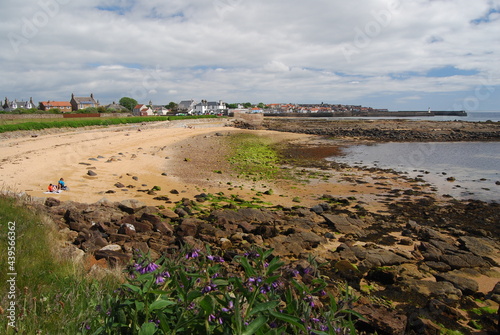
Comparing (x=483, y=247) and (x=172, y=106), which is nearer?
(x=483, y=247)

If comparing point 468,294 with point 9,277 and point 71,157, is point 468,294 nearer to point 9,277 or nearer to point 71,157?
point 9,277

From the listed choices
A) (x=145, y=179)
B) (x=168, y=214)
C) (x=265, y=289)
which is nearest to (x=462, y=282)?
(x=265, y=289)

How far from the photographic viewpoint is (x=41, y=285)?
3.94 metres

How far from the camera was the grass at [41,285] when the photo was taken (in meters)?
2.85

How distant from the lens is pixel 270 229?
29.5 feet

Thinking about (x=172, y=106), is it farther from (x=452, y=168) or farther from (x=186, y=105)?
Answer: (x=452, y=168)

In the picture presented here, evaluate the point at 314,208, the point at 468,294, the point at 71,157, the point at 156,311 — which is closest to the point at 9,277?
the point at 156,311

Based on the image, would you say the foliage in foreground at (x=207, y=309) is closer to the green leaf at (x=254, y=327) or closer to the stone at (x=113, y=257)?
the green leaf at (x=254, y=327)

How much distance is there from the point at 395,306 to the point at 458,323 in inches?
37.0

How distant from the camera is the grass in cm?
285

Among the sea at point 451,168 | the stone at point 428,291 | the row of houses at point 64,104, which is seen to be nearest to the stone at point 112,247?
the stone at point 428,291

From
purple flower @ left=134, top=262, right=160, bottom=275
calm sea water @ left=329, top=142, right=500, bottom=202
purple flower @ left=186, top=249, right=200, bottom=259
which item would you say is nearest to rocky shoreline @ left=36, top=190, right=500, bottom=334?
purple flower @ left=186, top=249, right=200, bottom=259

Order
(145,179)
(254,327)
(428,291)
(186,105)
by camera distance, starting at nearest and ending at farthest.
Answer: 1. (254,327)
2. (428,291)
3. (145,179)
4. (186,105)

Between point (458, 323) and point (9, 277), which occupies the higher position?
point (9, 277)
